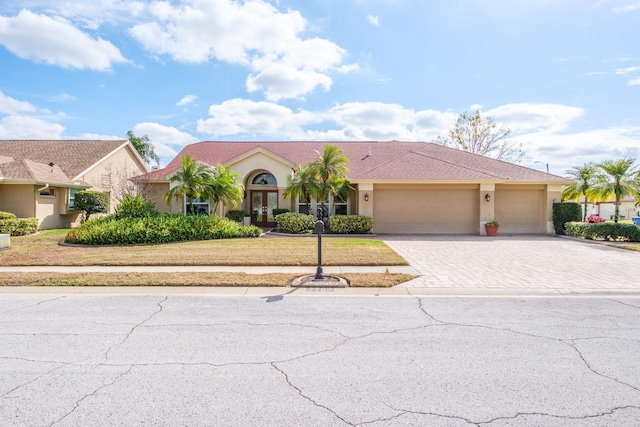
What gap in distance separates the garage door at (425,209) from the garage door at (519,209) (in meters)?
1.54

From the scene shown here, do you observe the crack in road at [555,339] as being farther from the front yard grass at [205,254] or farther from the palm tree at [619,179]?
the palm tree at [619,179]

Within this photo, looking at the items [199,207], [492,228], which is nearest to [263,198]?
[199,207]

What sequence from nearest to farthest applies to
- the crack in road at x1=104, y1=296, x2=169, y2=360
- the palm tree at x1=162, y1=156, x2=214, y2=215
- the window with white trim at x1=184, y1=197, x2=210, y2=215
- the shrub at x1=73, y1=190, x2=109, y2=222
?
the crack in road at x1=104, y1=296, x2=169, y2=360, the palm tree at x1=162, y1=156, x2=214, y2=215, the shrub at x1=73, y1=190, x2=109, y2=222, the window with white trim at x1=184, y1=197, x2=210, y2=215

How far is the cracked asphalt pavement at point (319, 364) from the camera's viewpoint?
3188 millimetres

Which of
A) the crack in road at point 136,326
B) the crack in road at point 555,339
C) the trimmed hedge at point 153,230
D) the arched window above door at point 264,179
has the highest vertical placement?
the arched window above door at point 264,179

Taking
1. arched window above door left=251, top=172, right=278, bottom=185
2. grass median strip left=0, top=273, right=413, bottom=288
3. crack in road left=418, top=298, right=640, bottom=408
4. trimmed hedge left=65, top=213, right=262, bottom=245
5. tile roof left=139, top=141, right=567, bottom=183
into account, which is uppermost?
tile roof left=139, top=141, right=567, bottom=183

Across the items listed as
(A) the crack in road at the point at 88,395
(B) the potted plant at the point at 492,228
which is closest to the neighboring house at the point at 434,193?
(B) the potted plant at the point at 492,228

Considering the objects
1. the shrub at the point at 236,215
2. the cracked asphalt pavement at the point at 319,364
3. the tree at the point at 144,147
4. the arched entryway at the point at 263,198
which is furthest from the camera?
the tree at the point at 144,147

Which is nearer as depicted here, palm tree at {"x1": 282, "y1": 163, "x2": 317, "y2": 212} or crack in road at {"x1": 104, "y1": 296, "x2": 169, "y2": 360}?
crack in road at {"x1": 104, "y1": 296, "x2": 169, "y2": 360}

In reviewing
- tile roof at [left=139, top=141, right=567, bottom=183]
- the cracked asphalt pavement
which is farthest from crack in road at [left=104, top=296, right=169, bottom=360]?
tile roof at [left=139, top=141, right=567, bottom=183]

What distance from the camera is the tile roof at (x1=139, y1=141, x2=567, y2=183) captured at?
20.1 m

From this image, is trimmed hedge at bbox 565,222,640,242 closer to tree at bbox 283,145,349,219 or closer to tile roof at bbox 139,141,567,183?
tile roof at bbox 139,141,567,183

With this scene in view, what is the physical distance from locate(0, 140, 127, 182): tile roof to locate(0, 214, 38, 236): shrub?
92.0 inches

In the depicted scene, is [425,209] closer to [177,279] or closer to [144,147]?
[177,279]
